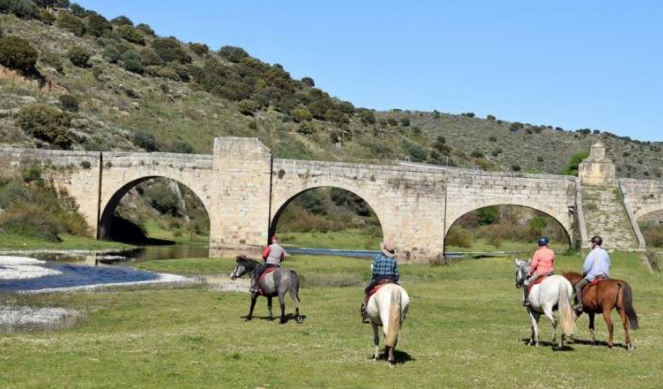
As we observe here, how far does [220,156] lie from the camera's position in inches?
1971

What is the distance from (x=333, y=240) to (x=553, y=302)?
45.7 meters

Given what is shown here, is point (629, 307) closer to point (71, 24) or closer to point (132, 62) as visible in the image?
point (132, 62)

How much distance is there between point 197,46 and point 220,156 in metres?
65.2

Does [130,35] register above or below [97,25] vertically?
below

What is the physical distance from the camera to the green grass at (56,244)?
41875mm

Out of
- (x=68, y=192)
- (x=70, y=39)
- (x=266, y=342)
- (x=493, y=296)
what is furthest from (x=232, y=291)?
(x=70, y=39)

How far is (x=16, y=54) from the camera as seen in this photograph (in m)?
69.8

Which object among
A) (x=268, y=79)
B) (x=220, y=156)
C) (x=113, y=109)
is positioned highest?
(x=268, y=79)

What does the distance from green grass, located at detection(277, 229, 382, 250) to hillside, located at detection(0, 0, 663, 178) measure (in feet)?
42.3

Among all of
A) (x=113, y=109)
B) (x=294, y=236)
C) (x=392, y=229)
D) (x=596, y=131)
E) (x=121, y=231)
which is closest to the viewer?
(x=392, y=229)

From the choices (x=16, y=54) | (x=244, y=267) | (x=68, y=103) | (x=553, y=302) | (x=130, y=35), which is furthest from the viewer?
(x=130, y=35)

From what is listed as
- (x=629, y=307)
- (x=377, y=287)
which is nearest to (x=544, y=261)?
(x=629, y=307)

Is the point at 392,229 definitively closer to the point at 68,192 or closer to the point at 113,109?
the point at 68,192

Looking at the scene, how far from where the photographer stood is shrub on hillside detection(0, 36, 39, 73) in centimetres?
6969
